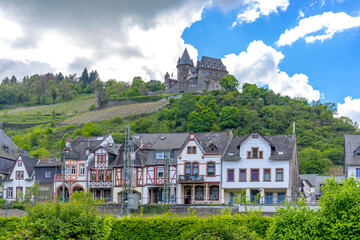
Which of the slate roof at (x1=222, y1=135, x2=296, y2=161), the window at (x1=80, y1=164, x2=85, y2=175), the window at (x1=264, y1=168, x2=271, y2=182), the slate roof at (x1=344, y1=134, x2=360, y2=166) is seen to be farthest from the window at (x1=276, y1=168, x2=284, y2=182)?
the window at (x1=80, y1=164, x2=85, y2=175)

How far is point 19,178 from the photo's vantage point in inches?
2564

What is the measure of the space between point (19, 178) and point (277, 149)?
32.5m

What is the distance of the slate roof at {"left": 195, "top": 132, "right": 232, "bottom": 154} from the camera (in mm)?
55969

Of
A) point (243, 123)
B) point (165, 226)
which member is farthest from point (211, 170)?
point (243, 123)

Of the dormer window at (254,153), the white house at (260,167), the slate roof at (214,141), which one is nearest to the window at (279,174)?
the white house at (260,167)

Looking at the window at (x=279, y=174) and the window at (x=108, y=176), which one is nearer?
the window at (x=279, y=174)

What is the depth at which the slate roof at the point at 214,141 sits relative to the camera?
56.0 m

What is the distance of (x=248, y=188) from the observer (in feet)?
175

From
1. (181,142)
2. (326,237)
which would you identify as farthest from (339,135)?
(326,237)

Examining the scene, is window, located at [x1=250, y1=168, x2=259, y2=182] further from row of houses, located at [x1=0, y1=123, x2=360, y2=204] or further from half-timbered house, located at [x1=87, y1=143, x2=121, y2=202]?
half-timbered house, located at [x1=87, y1=143, x2=121, y2=202]

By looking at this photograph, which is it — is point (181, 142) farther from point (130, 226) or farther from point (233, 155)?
point (130, 226)

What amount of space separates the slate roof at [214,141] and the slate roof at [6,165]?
26.5 meters

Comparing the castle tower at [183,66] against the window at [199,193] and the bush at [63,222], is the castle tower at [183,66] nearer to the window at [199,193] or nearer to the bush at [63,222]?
the window at [199,193]

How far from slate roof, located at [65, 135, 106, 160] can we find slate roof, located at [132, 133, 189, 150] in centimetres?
558
